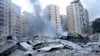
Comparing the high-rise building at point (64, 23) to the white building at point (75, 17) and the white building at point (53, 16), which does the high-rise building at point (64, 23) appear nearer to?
the white building at point (75, 17)

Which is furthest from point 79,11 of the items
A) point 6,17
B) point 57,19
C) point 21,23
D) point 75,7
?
point 6,17

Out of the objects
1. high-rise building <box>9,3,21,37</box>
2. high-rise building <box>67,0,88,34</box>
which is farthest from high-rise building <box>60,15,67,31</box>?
high-rise building <box>9,3,21,37</box>

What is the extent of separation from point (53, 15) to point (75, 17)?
17.9 ft

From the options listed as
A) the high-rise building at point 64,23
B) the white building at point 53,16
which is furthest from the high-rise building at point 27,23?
the high-rise building at point 64,23

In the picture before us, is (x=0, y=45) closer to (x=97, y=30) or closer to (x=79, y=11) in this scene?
(x=97, y=30)

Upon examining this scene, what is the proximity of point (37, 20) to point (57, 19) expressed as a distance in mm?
6427

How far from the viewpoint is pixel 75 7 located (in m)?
35.3

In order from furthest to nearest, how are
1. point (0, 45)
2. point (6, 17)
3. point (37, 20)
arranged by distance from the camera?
point (37, 20), point (6, 17), point (0, 45)

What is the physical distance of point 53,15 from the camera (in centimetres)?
3353

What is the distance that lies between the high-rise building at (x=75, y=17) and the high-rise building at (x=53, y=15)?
327 centimetres

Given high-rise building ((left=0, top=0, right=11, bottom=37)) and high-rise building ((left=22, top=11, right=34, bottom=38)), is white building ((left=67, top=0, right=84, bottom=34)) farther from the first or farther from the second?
high-rise building ((left=0, top=0, right=11, bottom=37))

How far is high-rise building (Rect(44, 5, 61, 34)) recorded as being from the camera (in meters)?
32.1

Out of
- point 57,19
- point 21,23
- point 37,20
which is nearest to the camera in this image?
point 37,20

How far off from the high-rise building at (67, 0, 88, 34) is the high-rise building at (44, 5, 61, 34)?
327 centimetres
